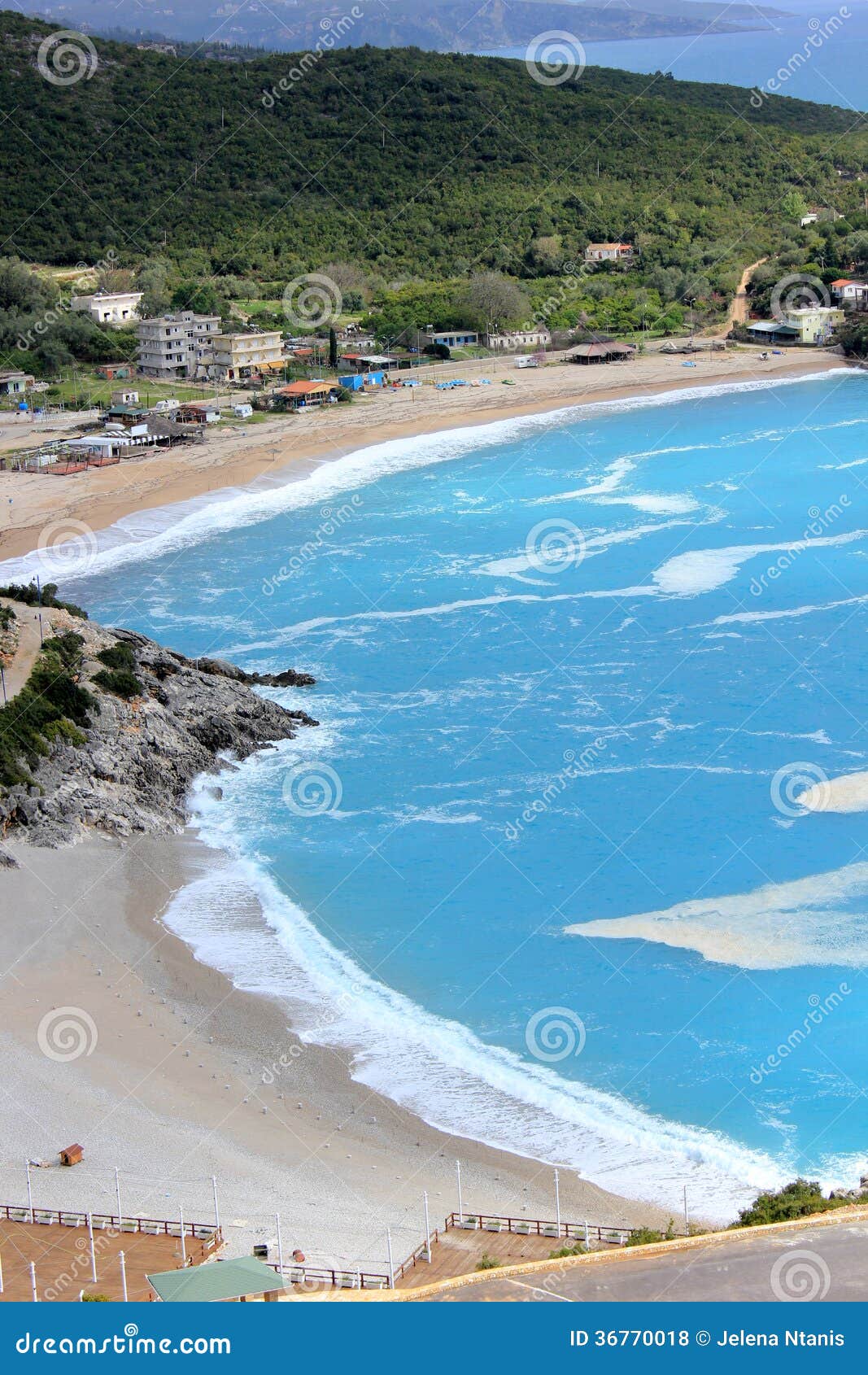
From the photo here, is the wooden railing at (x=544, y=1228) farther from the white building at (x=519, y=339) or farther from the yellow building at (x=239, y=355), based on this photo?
the white building at (x=519, y=339)

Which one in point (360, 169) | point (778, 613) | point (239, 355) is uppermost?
point (360, 169)

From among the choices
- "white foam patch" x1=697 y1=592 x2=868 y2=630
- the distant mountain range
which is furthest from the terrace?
the distant mountain range

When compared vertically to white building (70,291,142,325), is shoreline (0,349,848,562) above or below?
A: below

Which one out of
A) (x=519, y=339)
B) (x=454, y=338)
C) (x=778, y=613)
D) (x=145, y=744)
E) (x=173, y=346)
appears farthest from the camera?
(x=519, y=339)

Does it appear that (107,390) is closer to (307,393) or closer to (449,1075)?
(307,393)

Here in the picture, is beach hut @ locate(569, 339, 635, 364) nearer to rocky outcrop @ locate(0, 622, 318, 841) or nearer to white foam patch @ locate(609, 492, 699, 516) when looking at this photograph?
white foam patch @ locate(609, 492, 699, 516)

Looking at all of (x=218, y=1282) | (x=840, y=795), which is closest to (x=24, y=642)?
(x=840, y=795)
